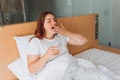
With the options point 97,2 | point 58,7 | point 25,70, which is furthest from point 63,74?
point 97,2

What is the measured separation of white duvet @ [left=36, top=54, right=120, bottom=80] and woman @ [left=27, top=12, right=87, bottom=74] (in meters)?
0.06

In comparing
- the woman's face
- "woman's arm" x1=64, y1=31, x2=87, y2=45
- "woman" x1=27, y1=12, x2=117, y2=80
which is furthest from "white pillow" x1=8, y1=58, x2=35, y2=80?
"woman's arm" x1=64, y1=31, x2=87, y2=45

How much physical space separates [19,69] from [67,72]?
44 centimetres

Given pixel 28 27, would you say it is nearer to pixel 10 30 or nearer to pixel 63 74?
pixel 10 30

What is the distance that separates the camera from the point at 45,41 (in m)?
1.31

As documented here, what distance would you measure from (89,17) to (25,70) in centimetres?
120

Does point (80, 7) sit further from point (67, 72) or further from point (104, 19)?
point (67, 72)

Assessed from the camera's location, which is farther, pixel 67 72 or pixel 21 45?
pixel 21 45

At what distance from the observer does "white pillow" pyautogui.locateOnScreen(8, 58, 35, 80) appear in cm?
131

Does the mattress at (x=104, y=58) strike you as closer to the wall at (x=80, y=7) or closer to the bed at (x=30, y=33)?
the bed at (x=30, y=33)

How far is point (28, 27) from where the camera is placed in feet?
4.97

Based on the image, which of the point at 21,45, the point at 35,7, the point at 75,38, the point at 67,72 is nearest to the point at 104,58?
the point at 75,38

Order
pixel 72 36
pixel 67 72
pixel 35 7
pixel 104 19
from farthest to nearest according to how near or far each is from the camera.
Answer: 1. pixel 104 19
2. pixel 35 7
3. pixel 72 36
4. pixel 67 72

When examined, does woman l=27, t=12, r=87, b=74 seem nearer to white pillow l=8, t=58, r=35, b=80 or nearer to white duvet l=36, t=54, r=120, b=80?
white duvet l=36, t=54, r=120, b=80
